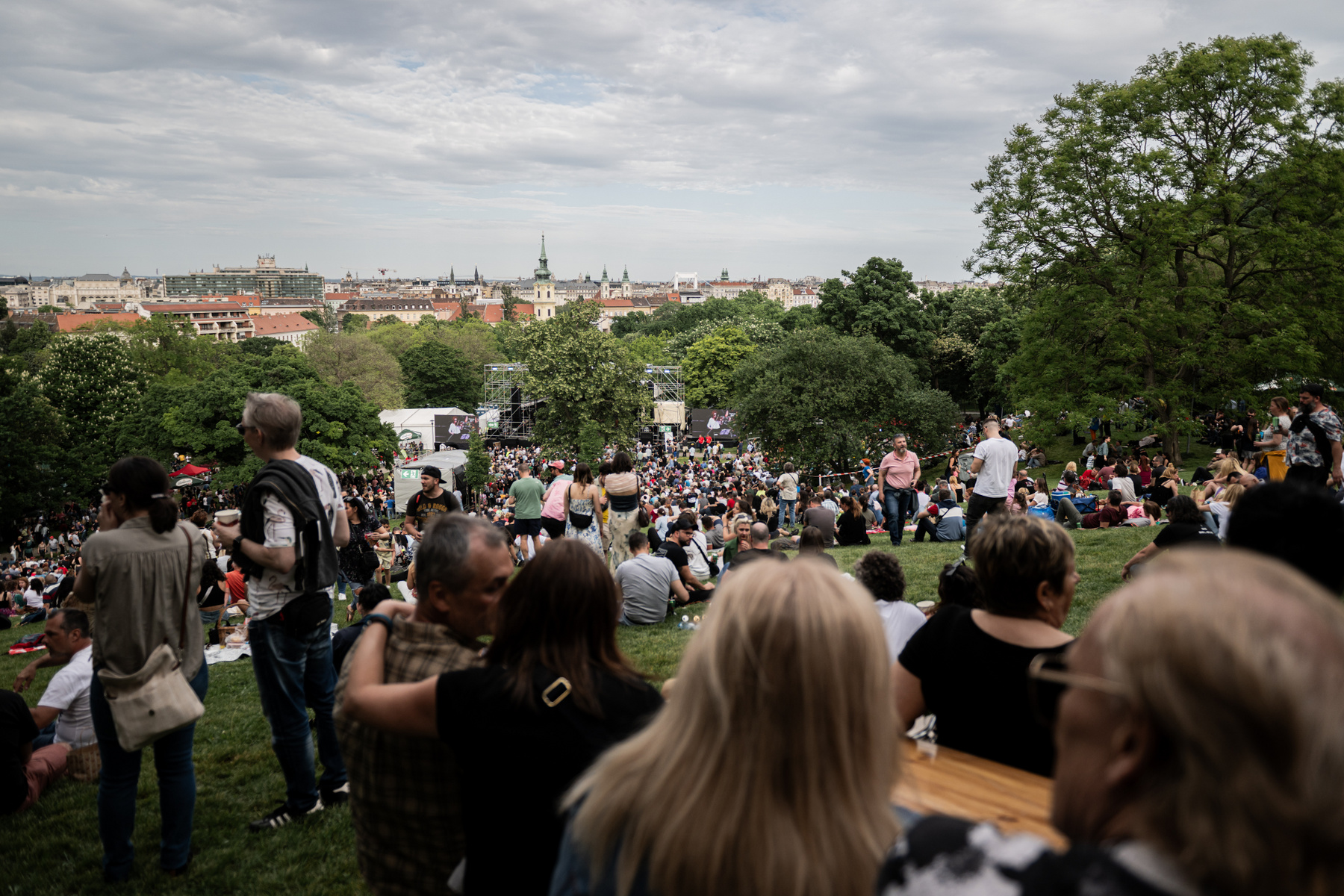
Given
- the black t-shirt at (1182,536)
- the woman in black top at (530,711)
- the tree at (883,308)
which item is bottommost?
the black t-shirt at (1182,536)

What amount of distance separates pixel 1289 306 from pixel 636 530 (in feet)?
56.3

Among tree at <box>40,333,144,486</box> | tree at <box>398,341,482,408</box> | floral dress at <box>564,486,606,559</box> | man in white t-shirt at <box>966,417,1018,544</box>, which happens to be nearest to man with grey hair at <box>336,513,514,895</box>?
floral dress at <box>564,486,606,559</box>

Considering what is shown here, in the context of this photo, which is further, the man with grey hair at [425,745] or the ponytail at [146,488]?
the ponytail at [146,488]

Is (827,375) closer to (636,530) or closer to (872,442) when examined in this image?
(872,442)

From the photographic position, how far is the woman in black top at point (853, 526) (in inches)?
500

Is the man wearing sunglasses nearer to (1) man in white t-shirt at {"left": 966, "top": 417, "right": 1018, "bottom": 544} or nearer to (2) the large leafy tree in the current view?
(1) man in white t-shirt at {"left": 966, "top": 417, "right": 1018, "bottom": 544}

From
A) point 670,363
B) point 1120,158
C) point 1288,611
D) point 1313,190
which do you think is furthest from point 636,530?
point 670,363

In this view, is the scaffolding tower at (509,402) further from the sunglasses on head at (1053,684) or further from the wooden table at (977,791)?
the sunglasses on head at (1053,684)

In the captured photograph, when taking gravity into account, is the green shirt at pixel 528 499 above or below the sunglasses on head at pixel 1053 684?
below

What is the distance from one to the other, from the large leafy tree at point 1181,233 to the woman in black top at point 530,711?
20.1 m

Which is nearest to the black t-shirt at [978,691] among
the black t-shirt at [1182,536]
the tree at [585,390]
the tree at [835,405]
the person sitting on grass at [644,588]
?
the black t-shirt at [1182,536]

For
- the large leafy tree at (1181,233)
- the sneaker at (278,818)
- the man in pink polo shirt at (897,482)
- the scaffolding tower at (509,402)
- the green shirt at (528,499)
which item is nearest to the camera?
the sneaker at (278,818)

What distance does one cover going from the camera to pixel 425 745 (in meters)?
2.26

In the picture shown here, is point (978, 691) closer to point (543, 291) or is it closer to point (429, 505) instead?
point (429, 505)
